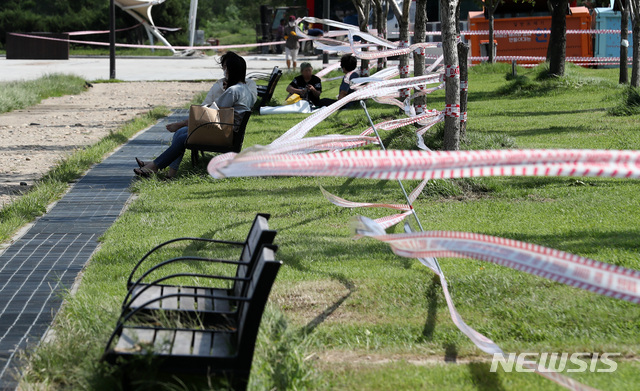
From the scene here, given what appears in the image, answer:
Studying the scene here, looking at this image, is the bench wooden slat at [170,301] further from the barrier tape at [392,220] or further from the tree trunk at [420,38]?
the tree trunk at [420,38]

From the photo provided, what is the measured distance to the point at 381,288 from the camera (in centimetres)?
448

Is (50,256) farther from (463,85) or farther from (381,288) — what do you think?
(463,85)

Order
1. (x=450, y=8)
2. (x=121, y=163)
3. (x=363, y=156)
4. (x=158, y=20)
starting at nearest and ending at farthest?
(x=363, y=156), (x=450, y=8), (x=121, y=163), (x=158, y=20)

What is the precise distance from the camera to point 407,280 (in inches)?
180

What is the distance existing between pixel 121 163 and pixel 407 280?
5.80 m

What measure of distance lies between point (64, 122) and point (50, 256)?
8999 millimetres

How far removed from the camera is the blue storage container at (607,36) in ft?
82.2

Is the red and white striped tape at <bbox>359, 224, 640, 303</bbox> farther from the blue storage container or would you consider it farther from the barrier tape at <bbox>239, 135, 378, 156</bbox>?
the blue storage container

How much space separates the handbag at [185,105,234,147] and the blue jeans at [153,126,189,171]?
16 centimetres

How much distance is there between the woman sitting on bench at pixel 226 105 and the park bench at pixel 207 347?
5.19 metres

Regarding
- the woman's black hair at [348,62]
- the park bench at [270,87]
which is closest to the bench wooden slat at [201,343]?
the woman's black hair at [348,62]

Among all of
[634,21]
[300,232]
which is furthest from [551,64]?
[300,232]

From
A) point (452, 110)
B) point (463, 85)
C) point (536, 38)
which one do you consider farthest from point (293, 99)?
point (536, 38)

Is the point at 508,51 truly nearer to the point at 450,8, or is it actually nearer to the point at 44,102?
the point at 44,102
